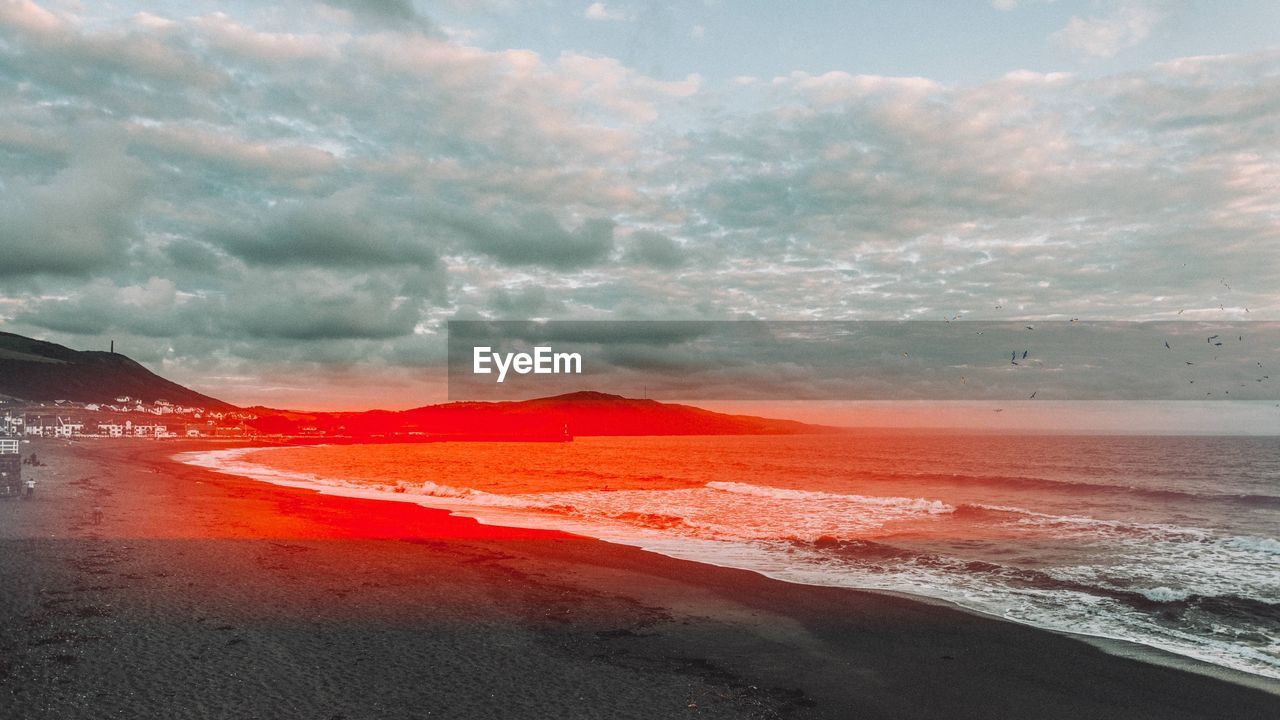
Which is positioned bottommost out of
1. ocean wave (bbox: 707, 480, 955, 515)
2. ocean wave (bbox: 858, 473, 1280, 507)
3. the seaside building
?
ocean wave (bbox: 858, 473, 1280, 507)

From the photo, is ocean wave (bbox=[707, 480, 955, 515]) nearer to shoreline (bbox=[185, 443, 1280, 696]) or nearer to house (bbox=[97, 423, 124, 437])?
shoreline (bbox=[185, 443, 1280, 696])

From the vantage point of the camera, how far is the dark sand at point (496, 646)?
789 cm

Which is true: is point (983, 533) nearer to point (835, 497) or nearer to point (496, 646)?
point (835, 497)

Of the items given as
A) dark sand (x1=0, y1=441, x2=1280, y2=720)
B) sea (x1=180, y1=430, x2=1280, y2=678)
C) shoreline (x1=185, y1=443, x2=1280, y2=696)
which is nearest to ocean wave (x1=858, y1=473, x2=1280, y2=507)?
sea (x1=180, y1=430, x2=1280, y2=678)

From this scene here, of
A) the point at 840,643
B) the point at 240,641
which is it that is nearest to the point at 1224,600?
the point at 840,643

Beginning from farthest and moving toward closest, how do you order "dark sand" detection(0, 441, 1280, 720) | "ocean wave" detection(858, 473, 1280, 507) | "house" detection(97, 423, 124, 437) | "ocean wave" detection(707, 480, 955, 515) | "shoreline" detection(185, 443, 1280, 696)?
"house" detection(97, 423, 124, 437) < "ocean wave" detection(858, 473, 1280, 507) < "ocean wave" detection(707, 480, 955, 515) < "shoreline" detection(185, 443, 1280, 696) < "dark sand" detection(0, 441, 1280, 720)

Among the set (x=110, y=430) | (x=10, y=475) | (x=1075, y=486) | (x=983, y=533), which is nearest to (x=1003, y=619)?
(x=983, y=533)

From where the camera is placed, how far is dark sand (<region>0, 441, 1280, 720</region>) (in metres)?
7.89

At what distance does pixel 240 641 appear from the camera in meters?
9.55

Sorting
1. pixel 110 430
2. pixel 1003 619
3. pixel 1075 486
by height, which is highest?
pixel 1003 619

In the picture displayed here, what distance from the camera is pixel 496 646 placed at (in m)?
9.84

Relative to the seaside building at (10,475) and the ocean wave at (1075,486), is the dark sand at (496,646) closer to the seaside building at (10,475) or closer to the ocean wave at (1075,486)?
the seaside building at (10,475)

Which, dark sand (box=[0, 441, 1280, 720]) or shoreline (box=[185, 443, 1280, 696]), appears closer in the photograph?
dark sand (box=[0, 441, 1280, 720])

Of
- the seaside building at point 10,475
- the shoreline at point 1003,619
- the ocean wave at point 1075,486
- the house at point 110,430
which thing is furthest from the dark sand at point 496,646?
the house at point 110,430
